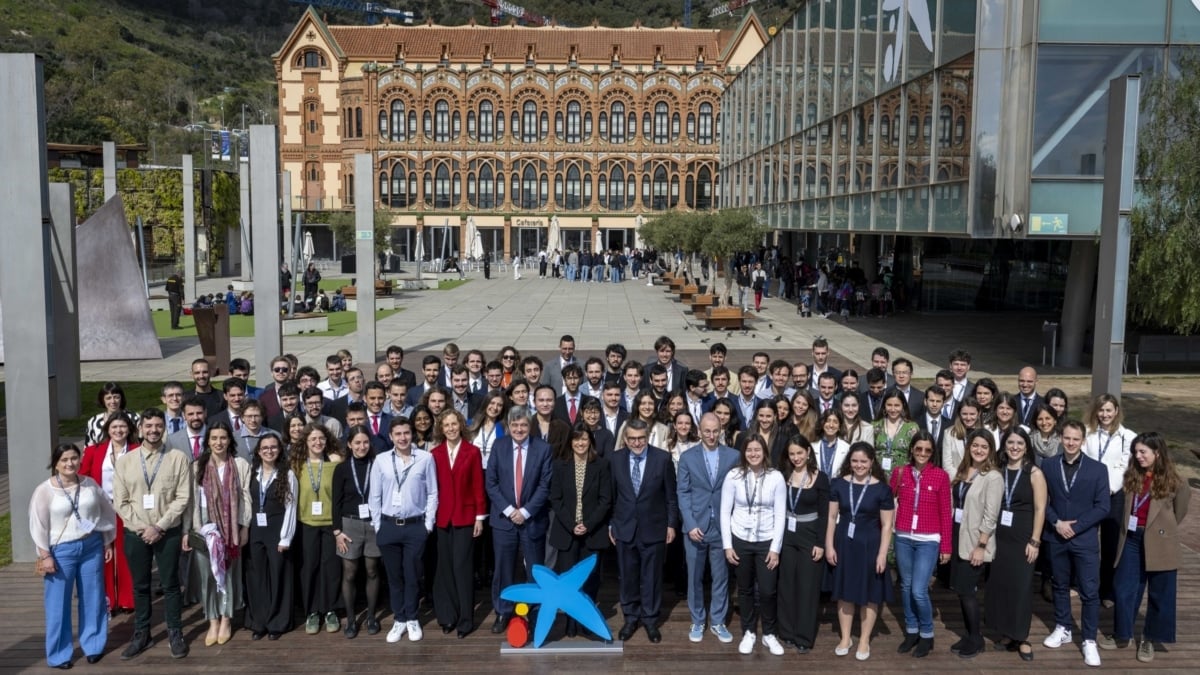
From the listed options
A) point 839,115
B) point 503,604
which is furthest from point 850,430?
point 839,115

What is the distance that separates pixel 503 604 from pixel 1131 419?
1181cm

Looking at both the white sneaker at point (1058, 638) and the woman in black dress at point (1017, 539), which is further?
the white sneaker at point (1058, 638)

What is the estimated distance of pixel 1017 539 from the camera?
6.95 m

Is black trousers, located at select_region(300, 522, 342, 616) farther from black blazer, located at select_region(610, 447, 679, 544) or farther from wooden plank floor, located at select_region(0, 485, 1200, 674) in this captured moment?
black blazer, located at select_region(610, 447, 679, 544)

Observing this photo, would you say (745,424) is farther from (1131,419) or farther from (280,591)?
(1131,419)

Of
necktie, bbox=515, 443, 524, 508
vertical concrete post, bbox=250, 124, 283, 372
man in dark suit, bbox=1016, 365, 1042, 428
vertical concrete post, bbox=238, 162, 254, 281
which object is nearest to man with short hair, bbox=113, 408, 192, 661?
necktie, bbox=515, 443, 524, 508

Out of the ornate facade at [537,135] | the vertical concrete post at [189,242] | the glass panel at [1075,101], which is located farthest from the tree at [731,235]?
the ornate facade at [537,135]

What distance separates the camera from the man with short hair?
6930 millimetres

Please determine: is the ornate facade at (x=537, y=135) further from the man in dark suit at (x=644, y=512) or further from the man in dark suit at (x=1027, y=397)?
the man in dark suit at (x=644, y=512)

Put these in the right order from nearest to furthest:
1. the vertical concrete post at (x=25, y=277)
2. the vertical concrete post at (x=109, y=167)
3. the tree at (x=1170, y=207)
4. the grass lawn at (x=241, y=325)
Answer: the vertical concrete post at (x=25, y=277) < the tree at (x=1170, y=207) < the grass lawn at (x=241, y=325) < the vertical concrete post at (x=109, y=167)

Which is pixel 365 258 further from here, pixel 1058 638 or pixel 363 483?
pixel 1058 638

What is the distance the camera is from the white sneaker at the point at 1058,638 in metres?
7.19

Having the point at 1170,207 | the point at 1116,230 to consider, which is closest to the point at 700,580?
the point at 1116,230

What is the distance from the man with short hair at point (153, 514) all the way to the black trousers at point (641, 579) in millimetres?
3018
